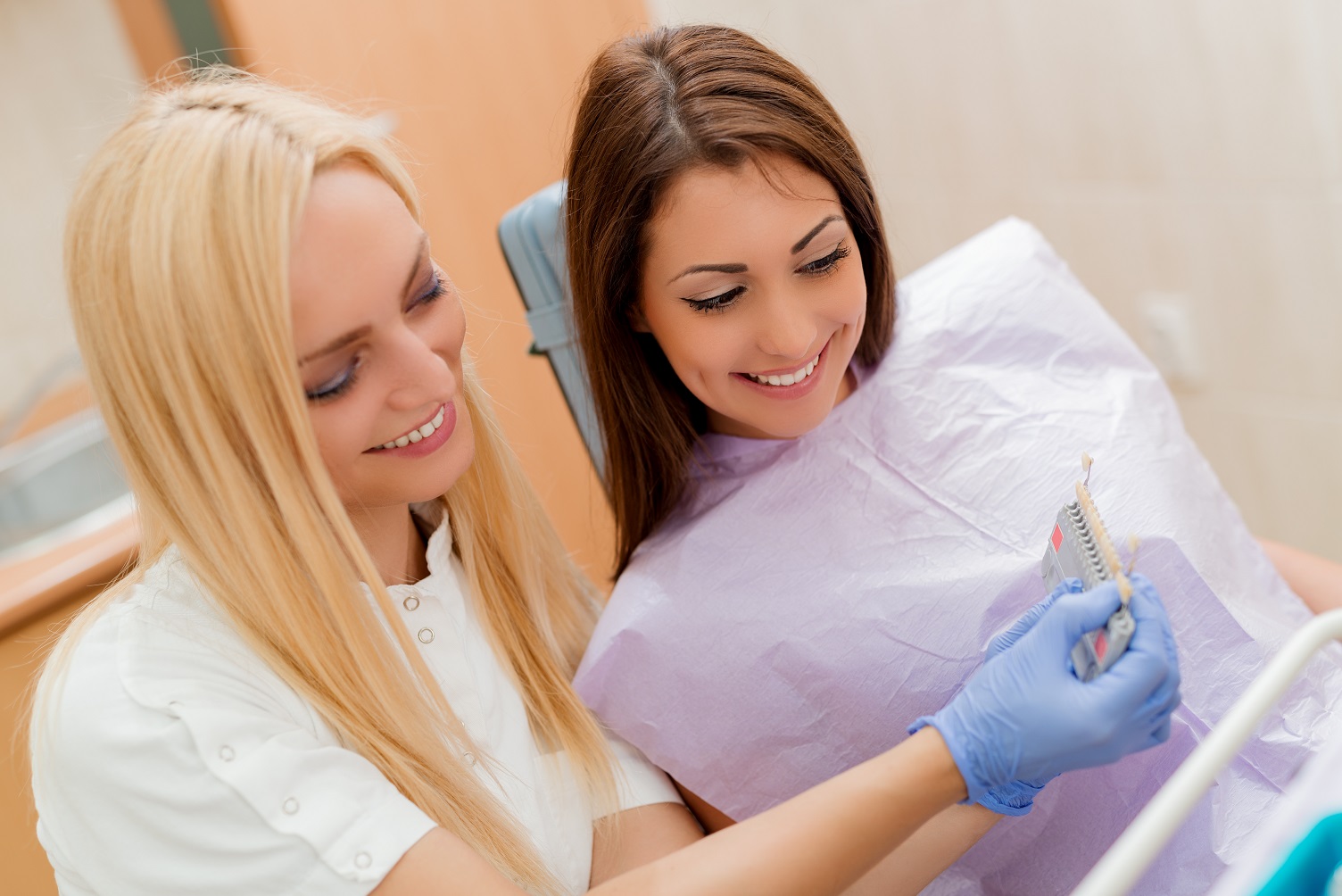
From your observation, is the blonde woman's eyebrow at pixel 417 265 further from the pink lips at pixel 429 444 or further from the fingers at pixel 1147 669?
the fingers at pixel 1147 669

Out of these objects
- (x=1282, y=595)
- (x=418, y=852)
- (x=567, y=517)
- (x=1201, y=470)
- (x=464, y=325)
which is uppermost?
(x=464, y=325)

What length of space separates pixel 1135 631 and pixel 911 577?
387mm

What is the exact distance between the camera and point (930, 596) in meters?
1.25

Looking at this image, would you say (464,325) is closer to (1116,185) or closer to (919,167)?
(1116,185)

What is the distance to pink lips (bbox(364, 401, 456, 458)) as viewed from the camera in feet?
3.63

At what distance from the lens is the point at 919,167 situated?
8.48 ft

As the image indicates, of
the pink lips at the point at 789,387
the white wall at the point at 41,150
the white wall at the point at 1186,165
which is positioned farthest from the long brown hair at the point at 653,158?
the white wall at the point at 41,150

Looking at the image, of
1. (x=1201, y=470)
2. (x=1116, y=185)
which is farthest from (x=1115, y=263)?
(x=1201, y=470)

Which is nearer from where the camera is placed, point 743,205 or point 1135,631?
point 1135,631

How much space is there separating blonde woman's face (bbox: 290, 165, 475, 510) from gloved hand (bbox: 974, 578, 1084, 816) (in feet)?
1.75

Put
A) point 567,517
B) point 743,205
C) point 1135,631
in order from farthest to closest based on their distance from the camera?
point 567,517 < point 743,205 < point 1135,631

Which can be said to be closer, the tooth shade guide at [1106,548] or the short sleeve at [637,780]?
the tooth shade guide at [1106,548]

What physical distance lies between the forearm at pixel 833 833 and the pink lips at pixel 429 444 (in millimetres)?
430

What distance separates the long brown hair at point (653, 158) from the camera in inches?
46.2
